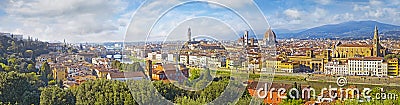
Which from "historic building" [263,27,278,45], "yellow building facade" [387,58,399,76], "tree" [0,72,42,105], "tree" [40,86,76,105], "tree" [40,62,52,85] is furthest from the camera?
"yellow building facade" [387,58,399,76]

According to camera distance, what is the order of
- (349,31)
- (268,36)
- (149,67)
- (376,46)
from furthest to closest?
(349,31)
(376,46)
(149,67)
(268,36)

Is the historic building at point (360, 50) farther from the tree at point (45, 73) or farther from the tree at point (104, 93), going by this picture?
the tree at point (104, 93)

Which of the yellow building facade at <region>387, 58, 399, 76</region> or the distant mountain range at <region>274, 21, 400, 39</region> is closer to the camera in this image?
the yellow building facade at <region>387, 58, 399, 76</region>

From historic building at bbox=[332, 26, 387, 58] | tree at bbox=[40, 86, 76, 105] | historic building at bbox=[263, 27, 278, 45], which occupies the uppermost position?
historic building at bbox=[263, 27, 278, 45]

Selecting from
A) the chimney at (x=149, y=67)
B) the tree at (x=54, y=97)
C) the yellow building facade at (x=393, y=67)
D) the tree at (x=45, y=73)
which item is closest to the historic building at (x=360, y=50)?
the yellow building facade at (x=393, y=67)

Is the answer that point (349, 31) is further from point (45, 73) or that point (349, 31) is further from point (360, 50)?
point (45, 73)

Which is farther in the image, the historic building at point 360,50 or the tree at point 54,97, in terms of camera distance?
the historic building at point 360,50

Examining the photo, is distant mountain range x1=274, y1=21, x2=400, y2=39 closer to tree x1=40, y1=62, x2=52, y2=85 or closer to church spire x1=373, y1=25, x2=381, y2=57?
church spire x1=373, y1=25, x2=381, y2=57

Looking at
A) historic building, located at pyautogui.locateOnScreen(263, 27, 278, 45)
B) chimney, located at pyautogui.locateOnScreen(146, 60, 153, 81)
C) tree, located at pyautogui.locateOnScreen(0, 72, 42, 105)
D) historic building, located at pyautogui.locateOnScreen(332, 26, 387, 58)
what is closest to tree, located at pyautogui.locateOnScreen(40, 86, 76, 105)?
tree, located at pyautogui.locateOnScreen(0, 72, 42, 105)

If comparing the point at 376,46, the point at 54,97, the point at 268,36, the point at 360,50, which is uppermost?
the point at 268,36

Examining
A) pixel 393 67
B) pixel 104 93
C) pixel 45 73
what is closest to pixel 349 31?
pixel 393 67
